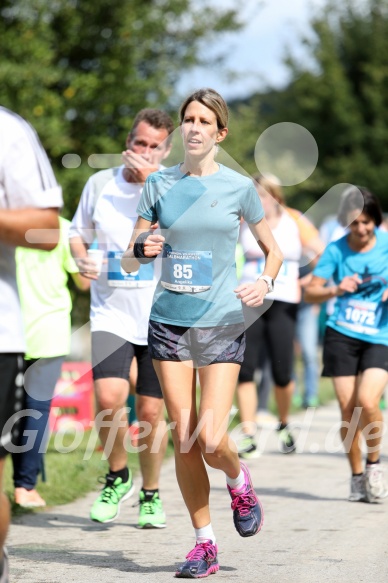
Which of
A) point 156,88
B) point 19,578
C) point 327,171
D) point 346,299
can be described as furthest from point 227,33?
point 327,171

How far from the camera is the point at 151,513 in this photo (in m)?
6.44

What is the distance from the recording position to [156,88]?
1775 cm

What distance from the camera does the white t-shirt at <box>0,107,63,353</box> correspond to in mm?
3684

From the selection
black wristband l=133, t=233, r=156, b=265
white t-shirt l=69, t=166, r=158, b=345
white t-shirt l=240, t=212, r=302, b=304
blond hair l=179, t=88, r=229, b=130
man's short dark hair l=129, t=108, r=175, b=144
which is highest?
blond hair l=179, t=88, r=229, b=130

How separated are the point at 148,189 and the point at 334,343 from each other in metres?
2.64

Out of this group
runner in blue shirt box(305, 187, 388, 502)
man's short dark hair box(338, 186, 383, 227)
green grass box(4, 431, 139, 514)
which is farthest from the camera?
green grass box(4, 431, 139, 514)

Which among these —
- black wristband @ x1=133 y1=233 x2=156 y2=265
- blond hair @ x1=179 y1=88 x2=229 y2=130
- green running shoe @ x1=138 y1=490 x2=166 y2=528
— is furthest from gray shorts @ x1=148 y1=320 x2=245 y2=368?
green running shoe @ x1=138 y1=490 x2=166 y2=528

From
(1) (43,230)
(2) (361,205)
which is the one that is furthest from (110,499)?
(1) (43,230)

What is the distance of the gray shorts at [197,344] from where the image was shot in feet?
16.8

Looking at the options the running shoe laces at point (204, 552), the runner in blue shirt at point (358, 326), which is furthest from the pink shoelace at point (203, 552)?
the runner in blue shirt at point (358, 326)

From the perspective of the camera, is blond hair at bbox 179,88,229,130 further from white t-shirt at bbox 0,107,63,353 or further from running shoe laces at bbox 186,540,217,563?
running shoe laces at bbox 186,540,217,563

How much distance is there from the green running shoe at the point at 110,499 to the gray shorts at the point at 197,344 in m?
1.57

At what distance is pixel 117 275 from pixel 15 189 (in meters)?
2.81

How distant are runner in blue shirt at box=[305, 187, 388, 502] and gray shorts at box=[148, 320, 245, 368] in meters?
2.31
